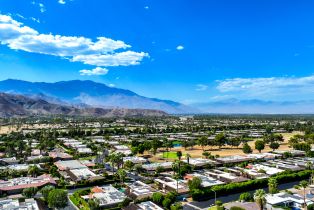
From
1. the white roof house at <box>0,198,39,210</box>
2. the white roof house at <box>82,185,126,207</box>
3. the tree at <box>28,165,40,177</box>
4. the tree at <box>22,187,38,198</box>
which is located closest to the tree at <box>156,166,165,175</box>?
the white roof house at <box>82,185,126,207</box>

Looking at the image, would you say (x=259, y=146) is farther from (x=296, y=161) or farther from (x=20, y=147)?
(x=20, y=147)

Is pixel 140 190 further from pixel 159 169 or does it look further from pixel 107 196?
pixel 159 169

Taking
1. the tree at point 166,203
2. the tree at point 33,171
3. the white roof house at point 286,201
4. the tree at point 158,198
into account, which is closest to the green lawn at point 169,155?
the tree at point 33,171

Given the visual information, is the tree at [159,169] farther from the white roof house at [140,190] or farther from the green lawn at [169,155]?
the green lawn at [169,155]

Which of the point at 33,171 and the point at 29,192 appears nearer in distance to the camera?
the point at 29,192

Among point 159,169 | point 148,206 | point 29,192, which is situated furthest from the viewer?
point 159,169

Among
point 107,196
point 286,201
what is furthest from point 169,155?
point 286,201

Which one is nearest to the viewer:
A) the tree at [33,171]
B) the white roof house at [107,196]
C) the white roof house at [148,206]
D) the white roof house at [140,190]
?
the white roof house at [148,206]

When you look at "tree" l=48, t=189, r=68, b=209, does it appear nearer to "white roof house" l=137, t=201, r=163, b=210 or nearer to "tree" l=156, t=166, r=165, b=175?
"white roof house" l=137, t=201, r=163, b=210

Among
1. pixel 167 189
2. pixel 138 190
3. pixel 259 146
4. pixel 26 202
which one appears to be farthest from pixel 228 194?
pixel 259 146

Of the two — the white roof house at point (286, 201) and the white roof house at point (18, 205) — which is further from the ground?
the white roof house at point (286, 201)

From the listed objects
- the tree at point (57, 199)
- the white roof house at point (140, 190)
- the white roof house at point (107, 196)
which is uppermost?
the tree at point (57, 199)
